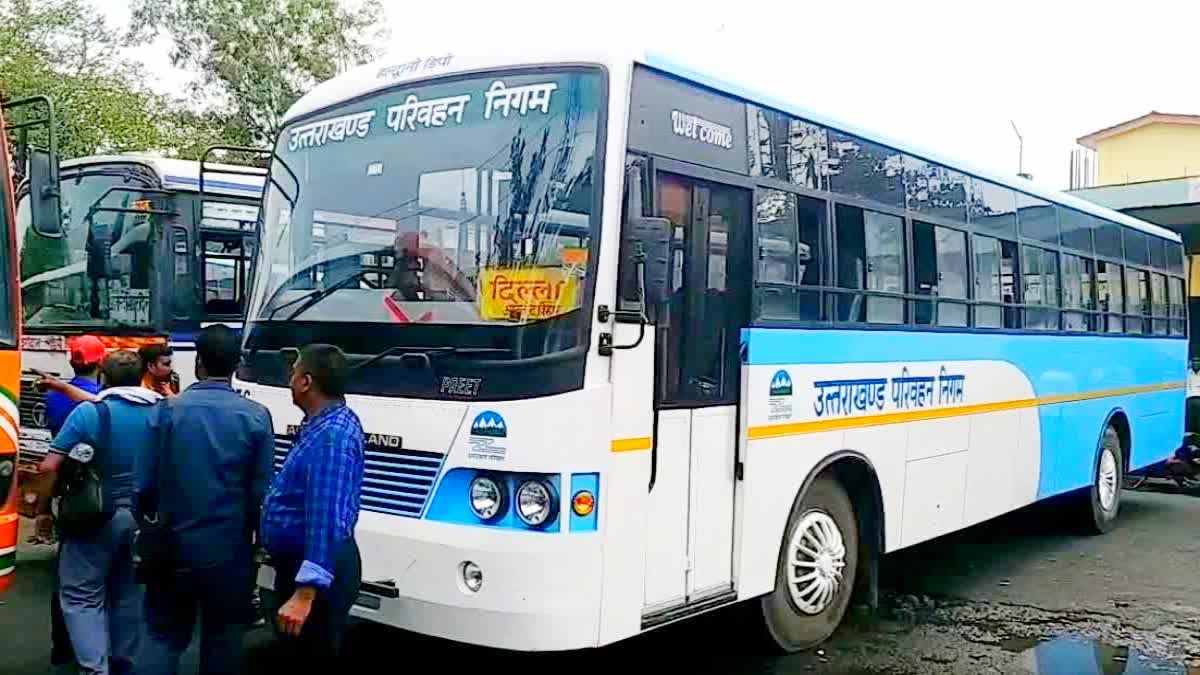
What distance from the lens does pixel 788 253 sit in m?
6.21

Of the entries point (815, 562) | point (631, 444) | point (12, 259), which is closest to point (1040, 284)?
point (815, 562)

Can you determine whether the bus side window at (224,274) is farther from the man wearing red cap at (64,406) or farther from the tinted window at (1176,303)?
the tinted window at (1176,303)

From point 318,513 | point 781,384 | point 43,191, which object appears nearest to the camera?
point 318,513

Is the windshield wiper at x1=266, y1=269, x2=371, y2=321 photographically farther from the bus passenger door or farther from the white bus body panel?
the bus passenger door

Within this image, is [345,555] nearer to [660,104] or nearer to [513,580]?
[513,580]

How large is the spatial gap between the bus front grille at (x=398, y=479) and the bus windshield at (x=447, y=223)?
1.52 feet

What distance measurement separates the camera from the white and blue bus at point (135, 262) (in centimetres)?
940

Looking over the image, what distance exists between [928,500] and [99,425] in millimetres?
4959

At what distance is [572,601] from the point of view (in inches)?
188

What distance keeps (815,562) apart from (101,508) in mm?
3620

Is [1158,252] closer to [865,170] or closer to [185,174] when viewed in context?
[865,170]

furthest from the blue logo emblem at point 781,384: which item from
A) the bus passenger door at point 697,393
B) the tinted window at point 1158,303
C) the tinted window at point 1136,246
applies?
the tinted window at point 1158,303

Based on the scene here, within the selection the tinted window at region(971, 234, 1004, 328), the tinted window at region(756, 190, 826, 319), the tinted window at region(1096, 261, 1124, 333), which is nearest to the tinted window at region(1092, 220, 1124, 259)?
the tinted window at region(1096, 261, 1124, 333)

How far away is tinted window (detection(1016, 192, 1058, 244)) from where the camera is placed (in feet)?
30.2
